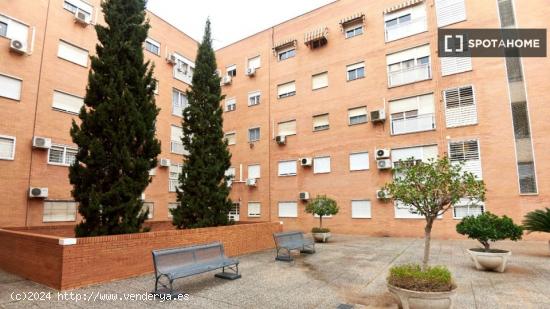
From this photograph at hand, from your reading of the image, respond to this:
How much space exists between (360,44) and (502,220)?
15.0 m

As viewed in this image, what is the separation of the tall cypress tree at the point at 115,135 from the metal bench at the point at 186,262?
8.14 feet

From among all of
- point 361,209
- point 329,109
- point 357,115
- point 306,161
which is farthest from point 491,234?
point 329,109

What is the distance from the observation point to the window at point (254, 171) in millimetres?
24156

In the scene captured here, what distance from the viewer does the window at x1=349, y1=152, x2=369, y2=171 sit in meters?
19.1

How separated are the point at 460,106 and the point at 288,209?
12.5 meters

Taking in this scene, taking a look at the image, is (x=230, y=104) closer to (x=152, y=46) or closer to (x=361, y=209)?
(x=152, y=46)

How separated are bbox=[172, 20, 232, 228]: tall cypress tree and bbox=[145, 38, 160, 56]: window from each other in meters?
10.4

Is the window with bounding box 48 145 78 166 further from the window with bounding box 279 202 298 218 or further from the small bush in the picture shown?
the small bush

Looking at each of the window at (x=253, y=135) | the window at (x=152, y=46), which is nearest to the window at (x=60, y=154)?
the window at (x=152, y=46)

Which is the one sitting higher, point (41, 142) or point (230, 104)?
point (230, 104)

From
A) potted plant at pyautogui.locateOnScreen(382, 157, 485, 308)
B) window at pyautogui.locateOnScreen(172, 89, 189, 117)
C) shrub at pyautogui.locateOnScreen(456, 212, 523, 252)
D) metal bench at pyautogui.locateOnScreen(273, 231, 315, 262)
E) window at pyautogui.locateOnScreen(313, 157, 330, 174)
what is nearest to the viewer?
potted plant at pyautogui.locateOnScreen(382, 157, 485, 308)

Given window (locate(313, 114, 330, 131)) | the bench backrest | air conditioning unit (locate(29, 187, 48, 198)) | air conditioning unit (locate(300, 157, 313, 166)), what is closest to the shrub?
the bench backrest

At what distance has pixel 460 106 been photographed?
54.8 feet

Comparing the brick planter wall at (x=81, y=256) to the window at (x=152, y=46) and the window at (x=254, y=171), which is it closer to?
the window at (x=254, y=171)
